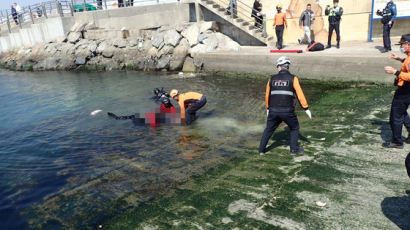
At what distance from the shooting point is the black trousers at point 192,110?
9.10m

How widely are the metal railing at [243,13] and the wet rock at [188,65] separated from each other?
359 cm

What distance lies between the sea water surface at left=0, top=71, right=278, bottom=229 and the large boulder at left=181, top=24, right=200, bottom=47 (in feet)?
16.0

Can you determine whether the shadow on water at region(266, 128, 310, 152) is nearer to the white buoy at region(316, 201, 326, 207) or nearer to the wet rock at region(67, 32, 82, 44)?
the white buoy at region(316, 201, 326, 207)

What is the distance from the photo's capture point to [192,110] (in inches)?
364

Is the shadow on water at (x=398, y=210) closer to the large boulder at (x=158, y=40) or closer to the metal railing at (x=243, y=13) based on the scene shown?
the metal railing at (x=243, y=13)

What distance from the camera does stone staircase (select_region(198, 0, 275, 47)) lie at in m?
18.2

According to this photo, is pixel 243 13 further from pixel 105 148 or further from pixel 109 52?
pixel 105 148

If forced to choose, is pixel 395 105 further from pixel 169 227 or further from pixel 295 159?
pixel 169 227

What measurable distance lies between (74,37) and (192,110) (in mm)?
20436

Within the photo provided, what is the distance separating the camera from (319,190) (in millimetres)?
4867

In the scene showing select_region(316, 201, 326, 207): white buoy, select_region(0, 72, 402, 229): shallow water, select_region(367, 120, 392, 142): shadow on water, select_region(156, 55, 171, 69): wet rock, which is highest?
select_region(156, 55, 171, 69): wet rock

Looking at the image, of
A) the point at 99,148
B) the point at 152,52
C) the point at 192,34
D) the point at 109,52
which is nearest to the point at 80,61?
the point at 109,52

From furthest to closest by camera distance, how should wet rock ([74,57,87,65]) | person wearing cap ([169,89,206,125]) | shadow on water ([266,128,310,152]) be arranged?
wet rock ([74,57,87,65])
person wearing cap ([169,89,206,125])
shadow on water ([266,128,310,152])

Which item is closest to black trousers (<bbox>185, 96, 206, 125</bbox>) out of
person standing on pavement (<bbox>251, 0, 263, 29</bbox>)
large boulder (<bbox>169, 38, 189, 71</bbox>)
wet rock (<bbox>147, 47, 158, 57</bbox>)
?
large boulder (<bbox>169, 38, 189, 71</bbox>)
